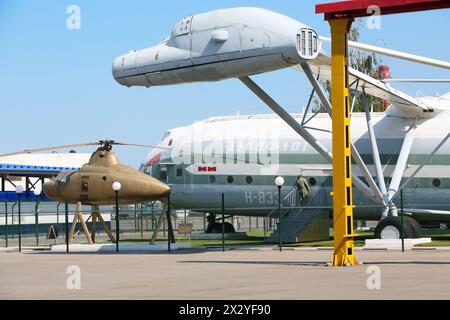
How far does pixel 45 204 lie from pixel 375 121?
3221cm

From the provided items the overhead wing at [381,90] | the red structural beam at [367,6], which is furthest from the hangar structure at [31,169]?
the red structural beam at [367,6]

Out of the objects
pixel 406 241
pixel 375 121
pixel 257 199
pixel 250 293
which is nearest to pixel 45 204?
pixel 257 199

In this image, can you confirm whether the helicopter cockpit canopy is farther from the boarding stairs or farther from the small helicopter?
the boarding stairs

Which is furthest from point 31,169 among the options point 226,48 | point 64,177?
point 226,48

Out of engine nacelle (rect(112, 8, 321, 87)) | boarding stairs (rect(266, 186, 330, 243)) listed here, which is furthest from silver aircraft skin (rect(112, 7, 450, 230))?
boarding stairs (rect(266, 186, 330, 243))

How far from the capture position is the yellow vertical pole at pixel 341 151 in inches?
957

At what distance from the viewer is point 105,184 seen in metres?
36.3

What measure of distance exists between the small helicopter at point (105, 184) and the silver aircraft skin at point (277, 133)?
1711mm

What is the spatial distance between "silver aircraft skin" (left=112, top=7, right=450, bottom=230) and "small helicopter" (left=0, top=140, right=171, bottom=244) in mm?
1711

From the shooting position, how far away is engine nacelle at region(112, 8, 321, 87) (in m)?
29.5

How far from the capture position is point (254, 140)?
41875 millimetres

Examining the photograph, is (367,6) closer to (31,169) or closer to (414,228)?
(414,228)

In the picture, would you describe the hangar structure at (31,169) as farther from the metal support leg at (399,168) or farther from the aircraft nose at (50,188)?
the metal support leg at (399,168)
